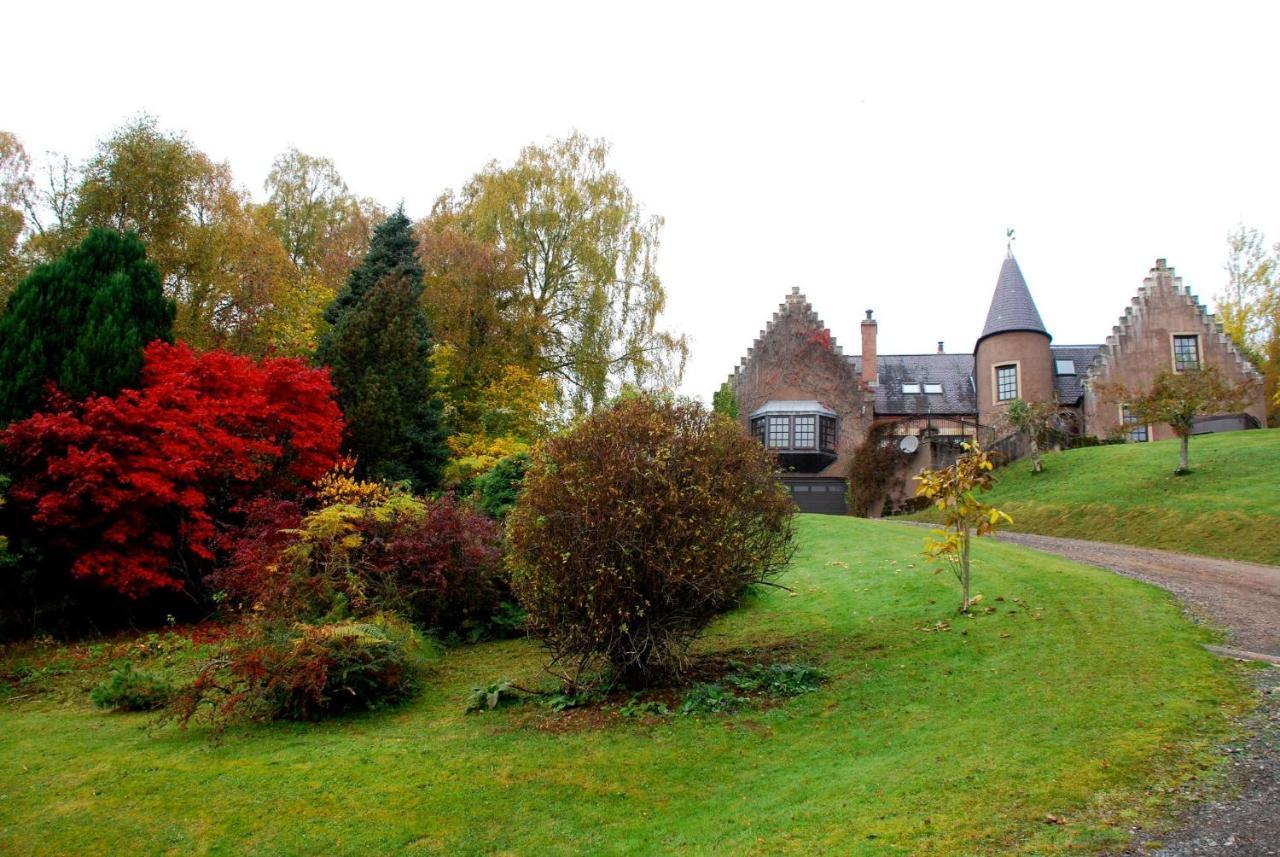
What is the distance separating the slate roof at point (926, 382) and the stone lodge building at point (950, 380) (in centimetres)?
5

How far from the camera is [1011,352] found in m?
37.9

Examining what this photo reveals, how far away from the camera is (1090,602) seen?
12508 mm

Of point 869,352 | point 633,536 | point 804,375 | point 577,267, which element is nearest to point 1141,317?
point 869,352

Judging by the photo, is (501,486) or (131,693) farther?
(501,486)

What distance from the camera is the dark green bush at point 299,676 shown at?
10.4 m

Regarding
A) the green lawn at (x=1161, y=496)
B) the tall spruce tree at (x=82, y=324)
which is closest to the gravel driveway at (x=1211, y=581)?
the green lawn at (x=1161, y=496)

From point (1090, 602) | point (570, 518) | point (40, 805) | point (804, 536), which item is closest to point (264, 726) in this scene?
point (40, 805)

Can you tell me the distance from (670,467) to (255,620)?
6248mm

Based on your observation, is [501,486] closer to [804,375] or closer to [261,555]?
[261,555]

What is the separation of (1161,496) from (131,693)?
25955 mm

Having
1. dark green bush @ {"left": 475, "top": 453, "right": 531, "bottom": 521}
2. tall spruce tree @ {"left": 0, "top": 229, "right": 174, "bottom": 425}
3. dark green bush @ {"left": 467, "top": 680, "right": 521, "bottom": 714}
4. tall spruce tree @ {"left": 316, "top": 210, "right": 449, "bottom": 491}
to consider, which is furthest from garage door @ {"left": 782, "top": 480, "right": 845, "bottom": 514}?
dark green bush @ {"left": 467, "top": 680, "right": 521, "bottom": 714}

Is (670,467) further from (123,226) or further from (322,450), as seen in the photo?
(123,226)

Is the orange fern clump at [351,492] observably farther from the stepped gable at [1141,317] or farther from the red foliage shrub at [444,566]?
the stepped gable at [1141,317]

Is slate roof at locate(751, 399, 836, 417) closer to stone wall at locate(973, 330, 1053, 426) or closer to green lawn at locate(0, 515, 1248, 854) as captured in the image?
stone wall at locate(973, 330, 1053, 426)
